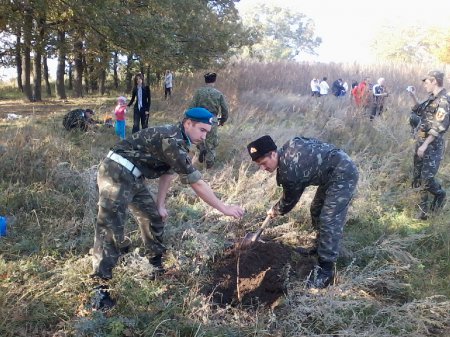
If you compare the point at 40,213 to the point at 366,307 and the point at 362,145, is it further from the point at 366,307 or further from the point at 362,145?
the point at 362,145

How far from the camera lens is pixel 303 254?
12.8 feet

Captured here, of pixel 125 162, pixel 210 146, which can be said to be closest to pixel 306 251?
pixel 125 162

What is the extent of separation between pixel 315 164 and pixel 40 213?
306 cm

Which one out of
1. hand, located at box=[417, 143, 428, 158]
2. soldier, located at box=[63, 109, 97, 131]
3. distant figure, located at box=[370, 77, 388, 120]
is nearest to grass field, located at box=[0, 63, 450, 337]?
hand, located at box=[417, 143, 428, 158]

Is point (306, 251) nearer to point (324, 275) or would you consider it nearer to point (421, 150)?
point (324, 275)

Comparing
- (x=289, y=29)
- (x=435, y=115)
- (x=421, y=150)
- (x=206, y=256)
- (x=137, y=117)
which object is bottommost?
(x=206, y=256)

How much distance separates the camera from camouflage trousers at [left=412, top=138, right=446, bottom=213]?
193 inches

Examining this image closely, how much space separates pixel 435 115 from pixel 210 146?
3.17 metres

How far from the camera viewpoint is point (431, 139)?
15.6 feet

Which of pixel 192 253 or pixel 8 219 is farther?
pixel 8 219

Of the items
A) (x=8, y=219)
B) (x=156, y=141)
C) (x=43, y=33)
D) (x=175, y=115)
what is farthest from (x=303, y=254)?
(x=43, y=33)

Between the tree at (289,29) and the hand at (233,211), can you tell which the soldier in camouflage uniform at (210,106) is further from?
the tree at (289,29)

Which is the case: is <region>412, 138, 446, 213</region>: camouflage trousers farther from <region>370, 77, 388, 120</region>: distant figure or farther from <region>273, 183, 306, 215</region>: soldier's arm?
<region>370, 77, 388, 120</region>: distant figure

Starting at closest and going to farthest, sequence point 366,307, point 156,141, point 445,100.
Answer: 1. point 156,141
2. point 366,307
3. point 445,100
